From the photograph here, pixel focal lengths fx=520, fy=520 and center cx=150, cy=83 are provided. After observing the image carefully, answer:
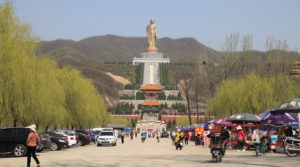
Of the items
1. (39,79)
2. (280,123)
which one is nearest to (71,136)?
(39,79)

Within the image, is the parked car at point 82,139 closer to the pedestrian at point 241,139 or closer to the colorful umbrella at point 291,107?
the pedestrian at point 241,139

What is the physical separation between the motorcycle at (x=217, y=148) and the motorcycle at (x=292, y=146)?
156 inches

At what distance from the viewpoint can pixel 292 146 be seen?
84.2ft

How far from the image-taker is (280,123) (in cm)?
3306

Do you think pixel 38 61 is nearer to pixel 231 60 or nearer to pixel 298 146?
pixel 298 146

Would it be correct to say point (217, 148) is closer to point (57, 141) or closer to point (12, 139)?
point (12, 139)

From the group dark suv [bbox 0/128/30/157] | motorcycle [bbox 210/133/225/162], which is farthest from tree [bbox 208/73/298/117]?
dark suv [bbox 0/128/30/157]

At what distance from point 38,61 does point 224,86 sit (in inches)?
1049

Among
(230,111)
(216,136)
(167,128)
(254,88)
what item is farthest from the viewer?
(167,128)

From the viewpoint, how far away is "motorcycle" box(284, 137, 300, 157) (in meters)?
25.3

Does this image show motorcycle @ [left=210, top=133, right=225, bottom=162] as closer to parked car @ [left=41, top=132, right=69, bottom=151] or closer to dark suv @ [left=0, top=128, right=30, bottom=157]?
dark suv @ [left=0, top=128, right=30, bottom=157]

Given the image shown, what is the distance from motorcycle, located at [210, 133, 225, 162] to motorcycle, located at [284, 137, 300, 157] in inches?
156

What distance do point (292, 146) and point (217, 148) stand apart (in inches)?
186

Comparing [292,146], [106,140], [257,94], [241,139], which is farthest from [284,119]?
[257,94]
